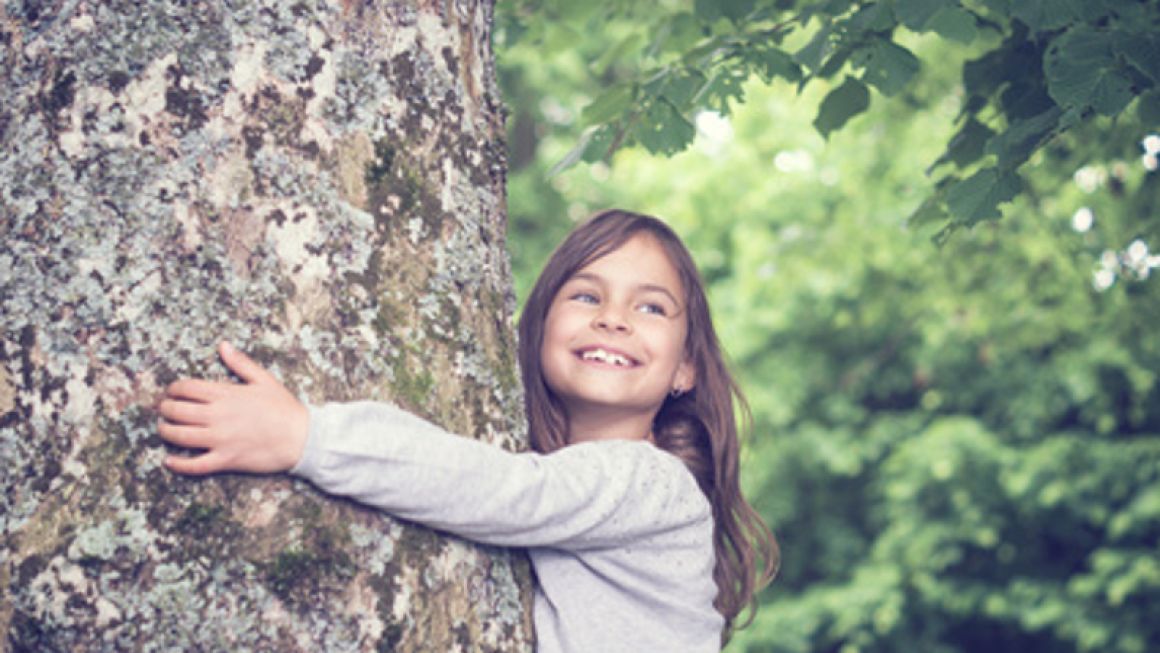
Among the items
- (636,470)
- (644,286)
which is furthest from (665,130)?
(636,470)

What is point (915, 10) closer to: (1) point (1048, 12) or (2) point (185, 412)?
(1) point (1048, 12)

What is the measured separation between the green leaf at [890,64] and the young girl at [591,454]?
0.72 metres

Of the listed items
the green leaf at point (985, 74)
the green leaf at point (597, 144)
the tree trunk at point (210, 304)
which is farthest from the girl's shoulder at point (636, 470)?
the green leaf at point (985, 74)

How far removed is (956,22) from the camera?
279 cm

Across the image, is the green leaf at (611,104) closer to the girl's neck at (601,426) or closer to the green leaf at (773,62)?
the green leaf at (773,62)

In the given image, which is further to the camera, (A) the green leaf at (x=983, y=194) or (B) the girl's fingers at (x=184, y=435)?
(A) the green leaf at (x=983, y=194)

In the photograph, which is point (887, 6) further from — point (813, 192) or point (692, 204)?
point (692, 204)

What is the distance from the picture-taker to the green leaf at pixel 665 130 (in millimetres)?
3234

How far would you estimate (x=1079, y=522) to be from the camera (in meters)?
11.1

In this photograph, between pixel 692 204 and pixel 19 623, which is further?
pixel 692 204

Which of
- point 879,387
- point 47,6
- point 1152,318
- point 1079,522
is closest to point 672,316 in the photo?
point 47,6

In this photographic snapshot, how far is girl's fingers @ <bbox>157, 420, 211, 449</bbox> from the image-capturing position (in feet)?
5.32

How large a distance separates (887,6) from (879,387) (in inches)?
402

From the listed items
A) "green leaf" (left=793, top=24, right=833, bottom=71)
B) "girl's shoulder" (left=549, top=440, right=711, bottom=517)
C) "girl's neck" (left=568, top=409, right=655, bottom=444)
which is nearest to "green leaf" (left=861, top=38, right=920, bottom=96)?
"green leaf" (left=793, top=24, right=833, bottom=71)
